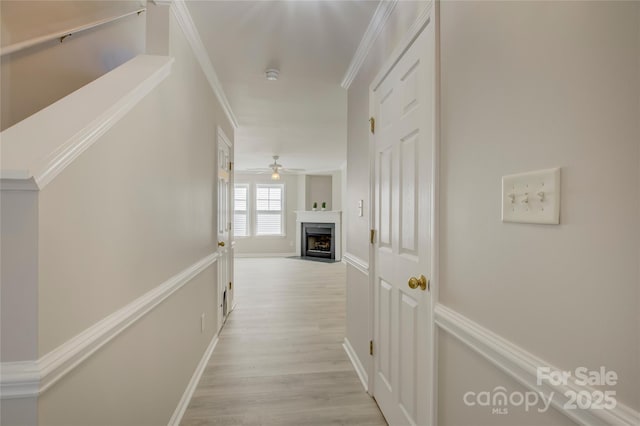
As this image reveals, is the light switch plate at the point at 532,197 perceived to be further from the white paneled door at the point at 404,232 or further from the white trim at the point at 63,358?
the white trim at the point at 63,358

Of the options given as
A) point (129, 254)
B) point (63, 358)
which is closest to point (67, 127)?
point (129, 254)

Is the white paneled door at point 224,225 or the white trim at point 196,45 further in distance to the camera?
the white paneled door at point 224,225

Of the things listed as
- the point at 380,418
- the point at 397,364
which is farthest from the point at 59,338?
the point at 380,418

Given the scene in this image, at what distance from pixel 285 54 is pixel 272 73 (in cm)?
32

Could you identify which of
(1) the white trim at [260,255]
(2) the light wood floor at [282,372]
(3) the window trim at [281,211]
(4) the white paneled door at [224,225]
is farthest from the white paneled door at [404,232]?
(3) the window trim at [281,211]

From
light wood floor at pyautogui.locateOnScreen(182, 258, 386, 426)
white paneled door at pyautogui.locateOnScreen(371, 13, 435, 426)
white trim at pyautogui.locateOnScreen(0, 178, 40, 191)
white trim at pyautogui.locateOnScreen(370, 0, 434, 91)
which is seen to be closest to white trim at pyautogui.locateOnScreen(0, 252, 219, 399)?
white trim at pyautogui.locateOnScreen(0, 178, 40, 191)

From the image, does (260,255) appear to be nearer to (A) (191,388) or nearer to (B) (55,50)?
(A) (191,388)

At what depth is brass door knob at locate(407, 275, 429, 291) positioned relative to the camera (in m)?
1.35

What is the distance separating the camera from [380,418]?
1.91 metres

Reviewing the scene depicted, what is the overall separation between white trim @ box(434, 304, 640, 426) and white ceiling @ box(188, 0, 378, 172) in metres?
1.77

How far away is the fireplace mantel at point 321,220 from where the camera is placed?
828 centimetres

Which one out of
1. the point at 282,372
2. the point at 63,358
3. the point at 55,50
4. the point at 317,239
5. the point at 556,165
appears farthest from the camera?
the point at 317,239

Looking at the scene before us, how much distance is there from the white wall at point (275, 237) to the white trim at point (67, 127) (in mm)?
7446

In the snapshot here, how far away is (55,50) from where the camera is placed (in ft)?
6.23
